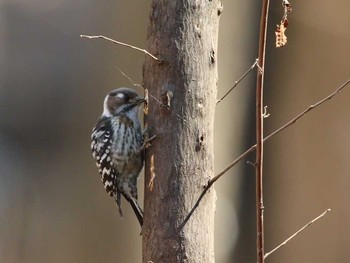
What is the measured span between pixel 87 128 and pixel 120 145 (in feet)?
6.22

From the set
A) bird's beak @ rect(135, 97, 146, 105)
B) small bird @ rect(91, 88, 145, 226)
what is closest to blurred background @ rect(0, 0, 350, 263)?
small bird @ rect(91, 88, 145, 226)

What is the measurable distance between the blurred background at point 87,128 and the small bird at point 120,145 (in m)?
1.66

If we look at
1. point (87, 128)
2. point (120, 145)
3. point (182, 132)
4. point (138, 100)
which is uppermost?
point (87, 128)

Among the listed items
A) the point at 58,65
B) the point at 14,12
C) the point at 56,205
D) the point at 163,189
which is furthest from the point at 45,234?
the point at 163,189

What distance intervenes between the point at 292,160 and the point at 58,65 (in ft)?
6.09

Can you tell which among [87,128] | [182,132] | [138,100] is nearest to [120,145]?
[138,100]

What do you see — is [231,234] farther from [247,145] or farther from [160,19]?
[160,19]

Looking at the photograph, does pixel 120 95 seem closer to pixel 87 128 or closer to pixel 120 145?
pixel 120 145

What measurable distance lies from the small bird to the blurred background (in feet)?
5.44

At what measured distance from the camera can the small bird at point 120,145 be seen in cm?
343

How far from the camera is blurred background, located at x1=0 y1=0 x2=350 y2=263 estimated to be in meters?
5.27

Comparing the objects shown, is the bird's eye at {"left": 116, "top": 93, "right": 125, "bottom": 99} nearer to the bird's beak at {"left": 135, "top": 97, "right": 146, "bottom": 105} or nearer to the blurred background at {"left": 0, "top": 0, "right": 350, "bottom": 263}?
the bird's beak at {"left": 135, "top": 97, "right": 146, "bottom": 105}

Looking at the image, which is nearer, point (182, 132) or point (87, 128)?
point (182, 132)

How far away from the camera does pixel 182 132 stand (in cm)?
267
